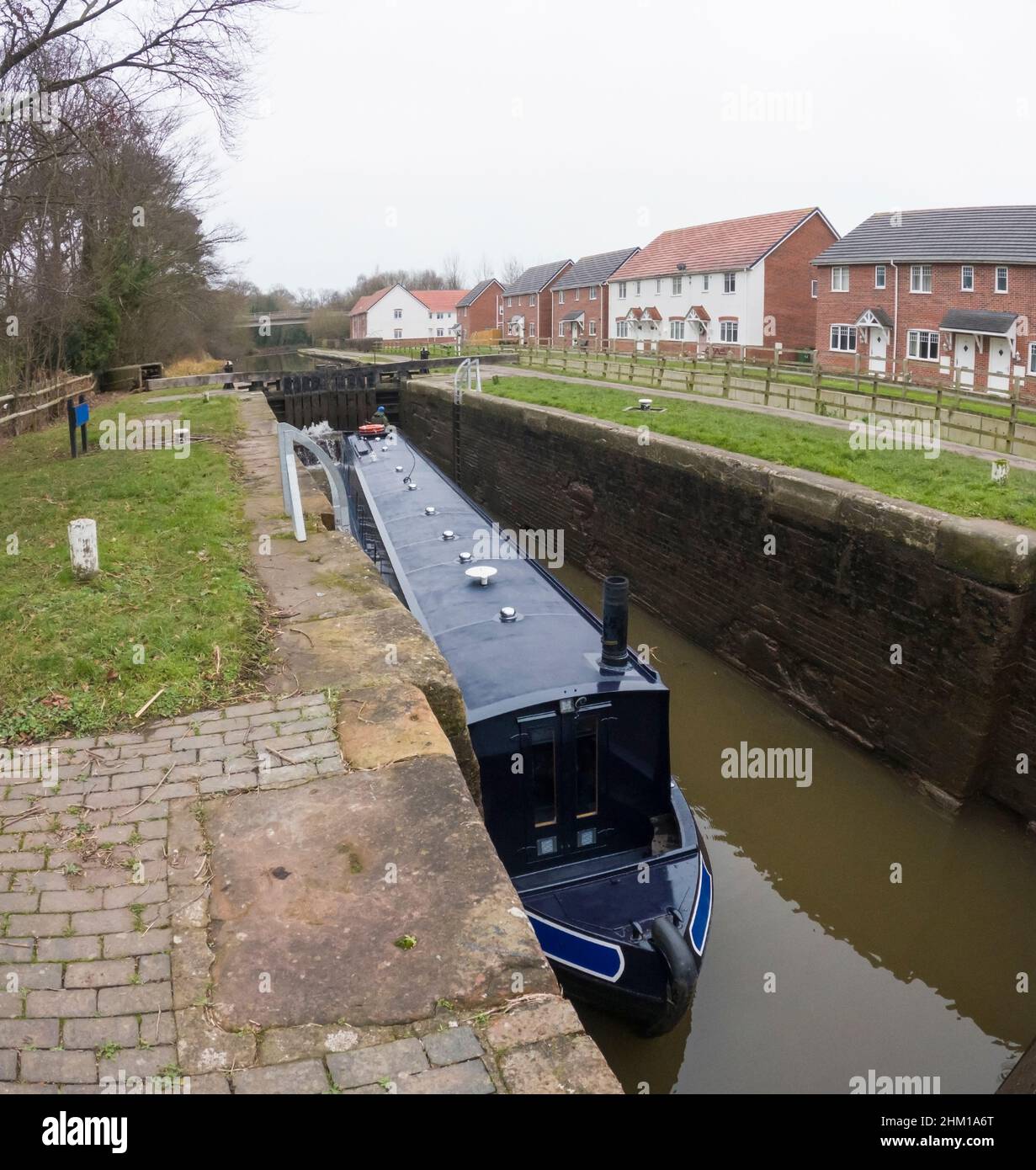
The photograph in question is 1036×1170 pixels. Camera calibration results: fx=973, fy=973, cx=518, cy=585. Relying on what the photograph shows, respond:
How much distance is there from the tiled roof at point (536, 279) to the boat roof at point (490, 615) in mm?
45333

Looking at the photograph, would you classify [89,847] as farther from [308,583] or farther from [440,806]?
[308,583]

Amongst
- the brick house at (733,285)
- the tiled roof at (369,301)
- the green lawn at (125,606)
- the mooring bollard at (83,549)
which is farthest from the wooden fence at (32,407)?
the tiled roof at (369,301)

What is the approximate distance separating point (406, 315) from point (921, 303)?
169 feet

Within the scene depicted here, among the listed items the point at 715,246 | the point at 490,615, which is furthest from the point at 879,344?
the point at 490,615

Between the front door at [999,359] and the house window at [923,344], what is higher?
the house window at [923,344]

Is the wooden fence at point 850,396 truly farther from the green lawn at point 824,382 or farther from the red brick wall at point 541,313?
the red brick wall at point 541,313

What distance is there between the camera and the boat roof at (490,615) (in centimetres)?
625

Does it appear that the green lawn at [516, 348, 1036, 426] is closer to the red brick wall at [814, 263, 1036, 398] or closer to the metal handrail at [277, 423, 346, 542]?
the red brick wall at [814, 263, 1036, 398]

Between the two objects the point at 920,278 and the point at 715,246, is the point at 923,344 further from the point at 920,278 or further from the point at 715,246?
the point at 715,246

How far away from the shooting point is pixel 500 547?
930cm

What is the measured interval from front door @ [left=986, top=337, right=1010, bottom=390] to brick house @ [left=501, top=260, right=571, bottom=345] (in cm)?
2898

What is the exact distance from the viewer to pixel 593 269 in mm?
48969
